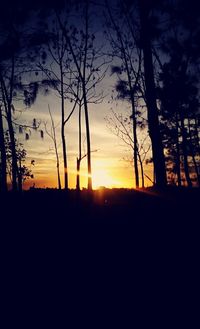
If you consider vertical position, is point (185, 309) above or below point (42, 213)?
below

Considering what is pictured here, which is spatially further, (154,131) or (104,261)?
(154,131)

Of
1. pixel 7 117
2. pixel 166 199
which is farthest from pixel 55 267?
pixel 7 117

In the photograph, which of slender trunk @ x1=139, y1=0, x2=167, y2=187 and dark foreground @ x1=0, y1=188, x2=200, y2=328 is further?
slender trunk @ x1=139, y1=0, x2=167, y2=187

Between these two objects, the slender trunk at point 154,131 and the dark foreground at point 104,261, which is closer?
the dark foreground at point 104,261

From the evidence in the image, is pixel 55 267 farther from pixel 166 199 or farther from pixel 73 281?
pixel 166 199

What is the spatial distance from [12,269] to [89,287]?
1.36m

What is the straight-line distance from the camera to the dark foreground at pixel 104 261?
392cm

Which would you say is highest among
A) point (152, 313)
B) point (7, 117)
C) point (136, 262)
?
point (7, 117)

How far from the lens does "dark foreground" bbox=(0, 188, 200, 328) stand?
3.92m

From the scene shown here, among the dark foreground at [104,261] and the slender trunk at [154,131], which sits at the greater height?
the slender trunk at [154,131]

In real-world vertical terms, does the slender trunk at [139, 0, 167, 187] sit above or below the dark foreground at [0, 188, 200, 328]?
above

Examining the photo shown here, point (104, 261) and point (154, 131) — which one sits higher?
point (154, 131)

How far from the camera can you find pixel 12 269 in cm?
507

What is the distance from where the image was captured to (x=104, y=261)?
5312mm
